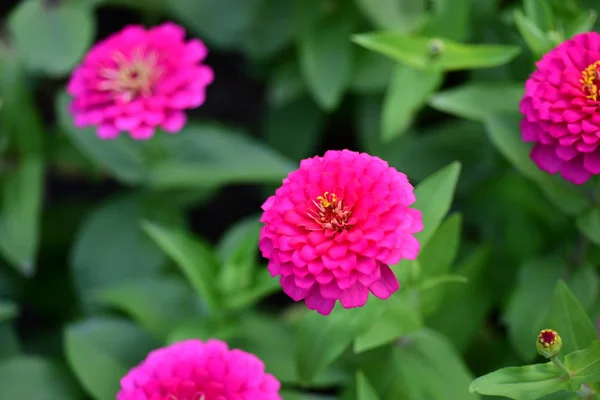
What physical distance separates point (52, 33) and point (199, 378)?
80 cm

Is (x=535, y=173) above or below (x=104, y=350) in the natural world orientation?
above

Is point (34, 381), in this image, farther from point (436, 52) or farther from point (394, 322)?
point (436, 52)

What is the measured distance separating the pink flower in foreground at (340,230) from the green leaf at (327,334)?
0.15 meters

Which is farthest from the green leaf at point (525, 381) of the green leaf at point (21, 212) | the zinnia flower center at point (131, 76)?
the green leaf at point (21, 212)

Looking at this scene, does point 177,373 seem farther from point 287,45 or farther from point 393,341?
point 287,45

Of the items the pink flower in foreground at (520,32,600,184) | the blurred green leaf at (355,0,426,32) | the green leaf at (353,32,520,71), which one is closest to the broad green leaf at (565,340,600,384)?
the pink flower in foreground at (520,32,600,184)

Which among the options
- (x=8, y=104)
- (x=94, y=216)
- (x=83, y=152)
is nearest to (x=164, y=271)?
(x=94, y=216)

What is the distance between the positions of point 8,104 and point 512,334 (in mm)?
925

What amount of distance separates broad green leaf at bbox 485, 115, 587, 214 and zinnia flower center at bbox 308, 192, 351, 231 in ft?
1.14

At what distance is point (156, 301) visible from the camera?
1.13 m

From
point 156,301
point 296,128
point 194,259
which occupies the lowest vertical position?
point 156,301

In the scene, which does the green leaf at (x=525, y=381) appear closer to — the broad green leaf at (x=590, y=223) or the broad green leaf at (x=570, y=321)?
the broad green leaf at (x=570, y=321)

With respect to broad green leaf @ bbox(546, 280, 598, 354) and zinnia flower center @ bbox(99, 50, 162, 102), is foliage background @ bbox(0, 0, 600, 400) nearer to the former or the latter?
broad green leaf @ bbox(546, 280, 598, 354)

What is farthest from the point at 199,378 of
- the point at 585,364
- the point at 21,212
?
the point at 21,212
